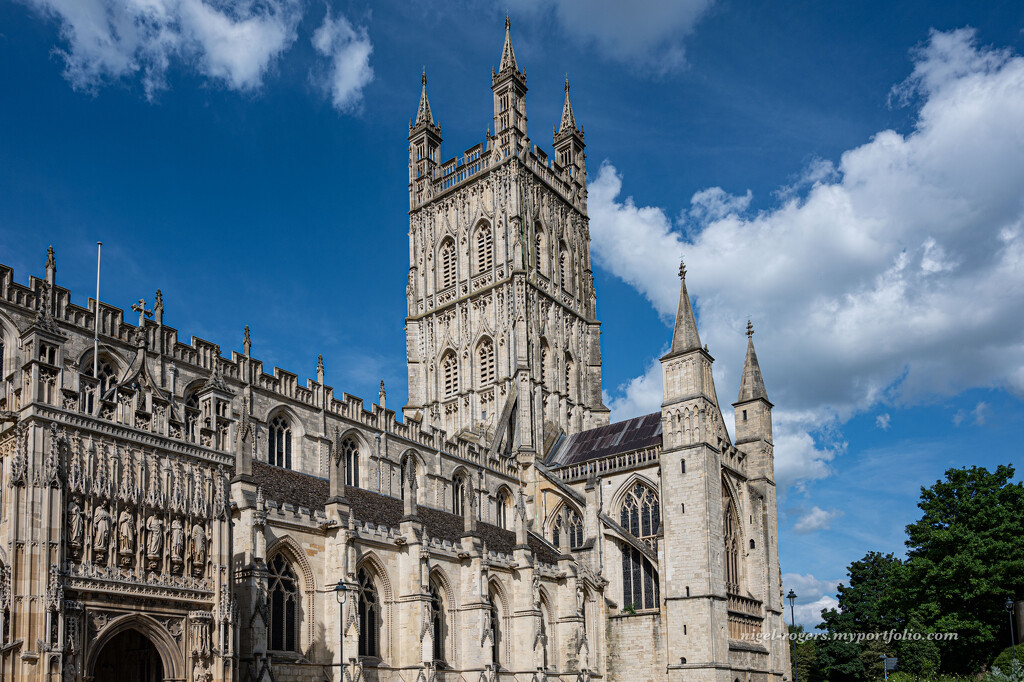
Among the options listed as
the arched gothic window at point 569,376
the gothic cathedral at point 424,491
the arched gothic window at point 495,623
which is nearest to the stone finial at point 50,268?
the gothic cathedral at point 424,491

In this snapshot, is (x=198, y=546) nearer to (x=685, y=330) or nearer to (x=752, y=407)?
(x=685, y=330)

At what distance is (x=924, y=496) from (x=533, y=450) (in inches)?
769

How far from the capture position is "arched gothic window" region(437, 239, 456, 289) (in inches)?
2269

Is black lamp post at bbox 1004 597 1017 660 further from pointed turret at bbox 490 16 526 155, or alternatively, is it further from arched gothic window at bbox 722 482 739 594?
pointed turret at bbox 490 16 526 155

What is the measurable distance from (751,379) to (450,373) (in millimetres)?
17662

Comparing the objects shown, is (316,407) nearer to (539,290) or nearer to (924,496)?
(539,290)

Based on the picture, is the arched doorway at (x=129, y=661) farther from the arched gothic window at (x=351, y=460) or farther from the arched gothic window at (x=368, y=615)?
the arched gothic window at (x=351, y=460)

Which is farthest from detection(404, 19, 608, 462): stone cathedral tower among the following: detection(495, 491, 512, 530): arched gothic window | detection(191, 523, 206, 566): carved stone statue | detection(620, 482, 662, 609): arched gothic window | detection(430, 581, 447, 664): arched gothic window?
detection(191, 523, 206, 566): carved stone statue

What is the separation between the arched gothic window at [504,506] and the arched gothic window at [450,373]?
866 cm

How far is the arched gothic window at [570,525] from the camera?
45.1 m

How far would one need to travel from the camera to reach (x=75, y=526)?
1738 cm

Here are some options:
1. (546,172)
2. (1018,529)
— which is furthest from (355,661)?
(546,172)

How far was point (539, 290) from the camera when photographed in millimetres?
55250

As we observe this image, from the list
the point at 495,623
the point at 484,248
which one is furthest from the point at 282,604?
the point at 484,248
